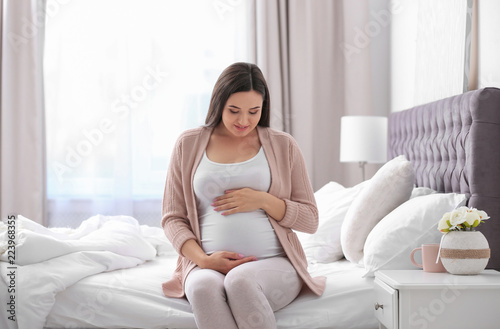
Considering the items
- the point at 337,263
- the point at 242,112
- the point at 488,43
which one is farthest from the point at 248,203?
the point at 488,43

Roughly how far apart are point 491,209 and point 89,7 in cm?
346

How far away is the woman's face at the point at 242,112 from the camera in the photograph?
6.64ft

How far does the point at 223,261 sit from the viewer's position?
76.6 inches

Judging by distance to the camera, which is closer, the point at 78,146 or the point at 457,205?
the point at 457,205

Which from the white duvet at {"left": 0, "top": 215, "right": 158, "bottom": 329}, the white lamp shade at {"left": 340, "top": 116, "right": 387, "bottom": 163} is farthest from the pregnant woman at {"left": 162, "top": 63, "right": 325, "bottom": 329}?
the white lamp shade at {"left": 340, "top": 116, "right": 387, "bottom": 163}

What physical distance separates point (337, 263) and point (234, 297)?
858 mm

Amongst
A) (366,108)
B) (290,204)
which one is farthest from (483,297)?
(366,108)

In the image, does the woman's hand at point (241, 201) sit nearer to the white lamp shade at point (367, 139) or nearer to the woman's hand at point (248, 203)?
the woman's hand at point (248, 203)

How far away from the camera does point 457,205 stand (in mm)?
2092

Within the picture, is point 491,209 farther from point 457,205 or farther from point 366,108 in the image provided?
point 366,108

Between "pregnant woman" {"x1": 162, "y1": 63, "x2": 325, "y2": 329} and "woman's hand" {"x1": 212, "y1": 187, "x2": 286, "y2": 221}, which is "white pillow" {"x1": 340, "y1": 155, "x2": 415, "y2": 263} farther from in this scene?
"woman's hand" {"x1": 212, "y1": 187, "x2": 286, "y2": 221}

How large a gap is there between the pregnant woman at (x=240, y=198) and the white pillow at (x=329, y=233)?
16.6 inches

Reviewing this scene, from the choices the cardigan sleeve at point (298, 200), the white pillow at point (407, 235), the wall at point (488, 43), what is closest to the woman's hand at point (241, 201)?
the cardigan sleeve at point (298, 200)

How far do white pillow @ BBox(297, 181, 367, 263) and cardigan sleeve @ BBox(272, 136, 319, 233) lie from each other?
1.61 feet
